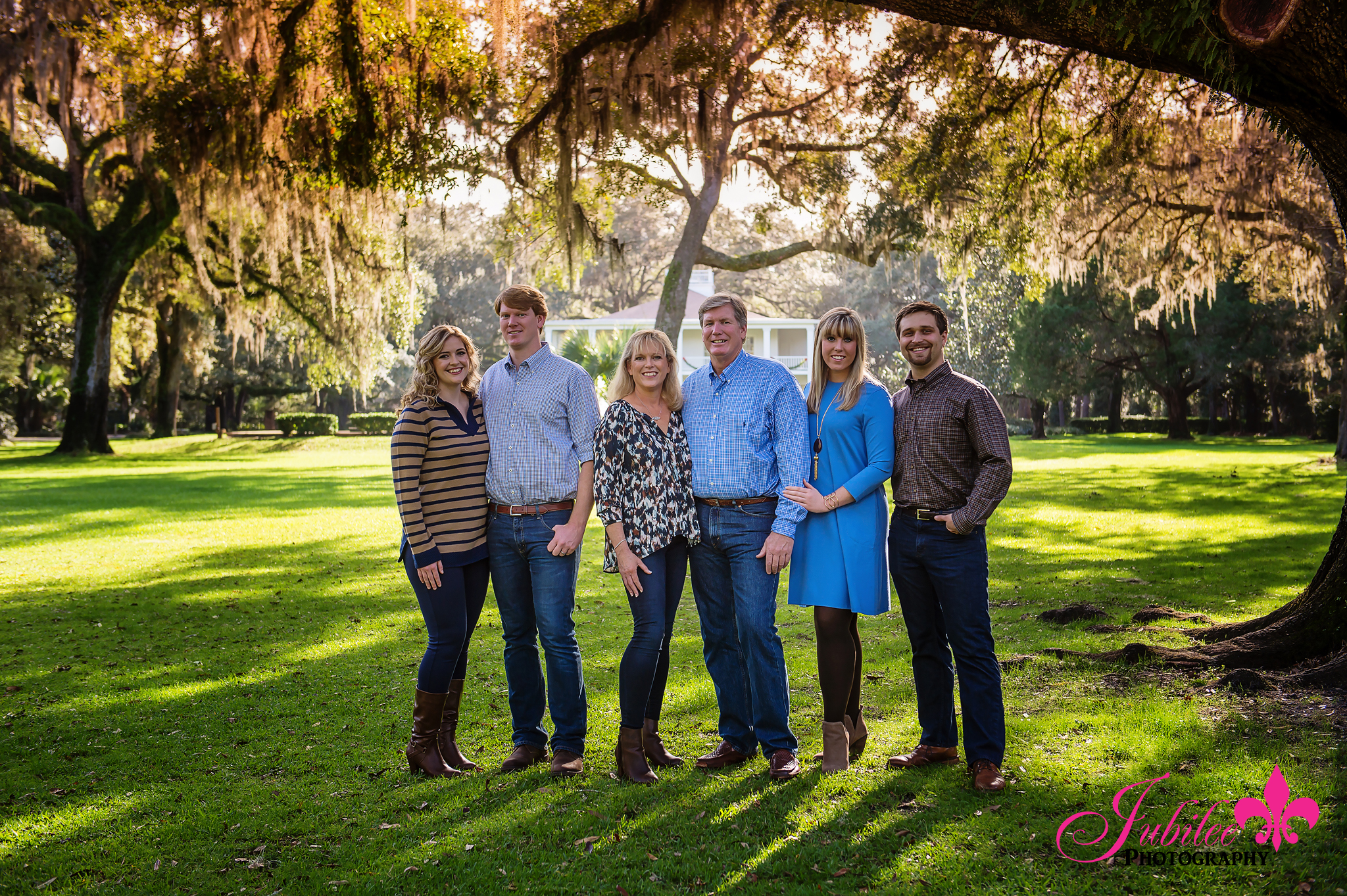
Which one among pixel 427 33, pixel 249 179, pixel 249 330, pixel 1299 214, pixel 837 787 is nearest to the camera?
pixel 837 787

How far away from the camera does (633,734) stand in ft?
13.4

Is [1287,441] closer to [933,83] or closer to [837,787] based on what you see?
[933,83]

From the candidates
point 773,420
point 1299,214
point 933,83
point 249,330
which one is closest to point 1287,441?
point 1299,214

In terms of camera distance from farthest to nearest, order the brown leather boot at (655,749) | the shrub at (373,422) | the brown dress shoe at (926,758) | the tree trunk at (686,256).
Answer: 1. the shrub at (373,422)
2. the tree trunk at (686,256)
3. the brown leather boot at (655,749)
4. the brown dress shoe at (926,758)

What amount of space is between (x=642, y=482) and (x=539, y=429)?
0.53 meters

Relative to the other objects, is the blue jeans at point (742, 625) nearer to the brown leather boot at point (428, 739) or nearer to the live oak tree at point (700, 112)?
the brown leather boot at point (428, 739)

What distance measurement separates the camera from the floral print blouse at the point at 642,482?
13.2ft

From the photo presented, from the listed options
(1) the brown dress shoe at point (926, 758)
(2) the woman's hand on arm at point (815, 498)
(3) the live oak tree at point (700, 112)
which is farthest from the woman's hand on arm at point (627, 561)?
(3) the live oak tree at point (700, 112)

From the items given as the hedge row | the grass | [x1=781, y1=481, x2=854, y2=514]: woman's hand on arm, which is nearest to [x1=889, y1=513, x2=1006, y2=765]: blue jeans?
the grass

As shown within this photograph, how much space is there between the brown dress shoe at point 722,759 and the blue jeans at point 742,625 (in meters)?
0.04

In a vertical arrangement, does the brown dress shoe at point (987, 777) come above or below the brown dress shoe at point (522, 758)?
above

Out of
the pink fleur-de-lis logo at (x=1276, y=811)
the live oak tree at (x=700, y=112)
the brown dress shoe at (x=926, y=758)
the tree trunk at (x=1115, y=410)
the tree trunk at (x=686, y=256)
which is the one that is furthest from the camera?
the tree trunk at (x=1115, y=410)

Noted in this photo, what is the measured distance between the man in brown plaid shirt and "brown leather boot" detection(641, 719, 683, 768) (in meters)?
1.00

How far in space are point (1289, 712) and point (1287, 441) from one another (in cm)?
3666
